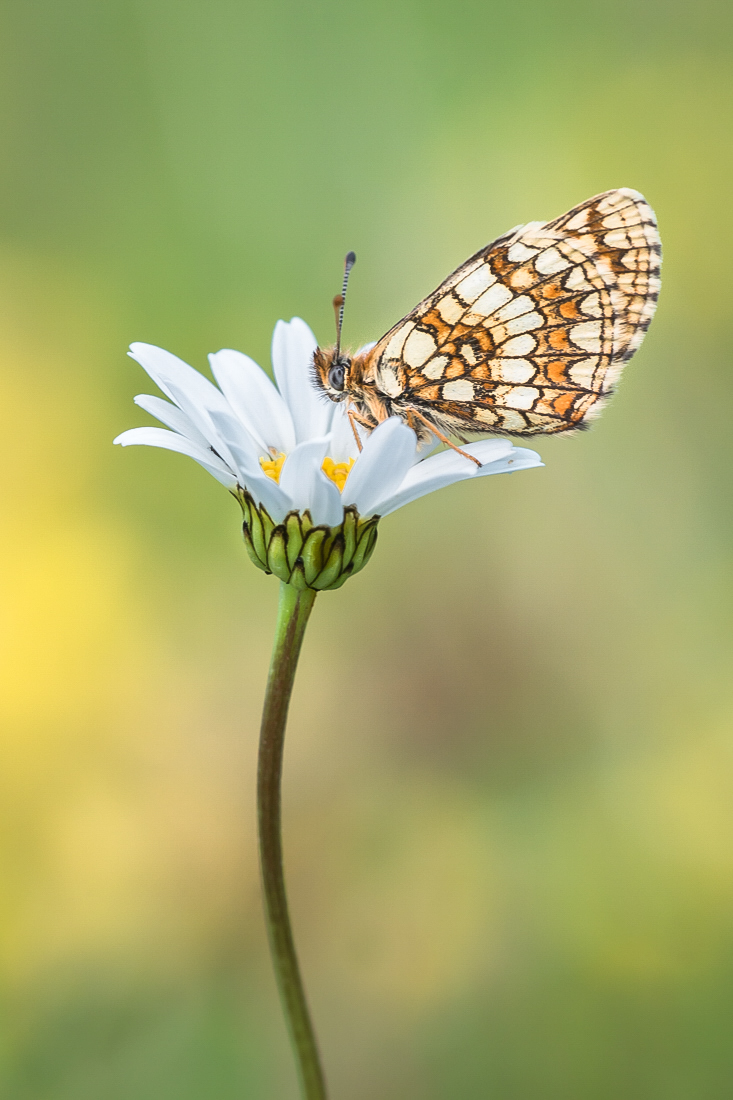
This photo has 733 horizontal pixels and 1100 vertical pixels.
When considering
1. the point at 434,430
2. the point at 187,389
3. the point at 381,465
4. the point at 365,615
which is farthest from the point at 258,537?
the point at 365,615

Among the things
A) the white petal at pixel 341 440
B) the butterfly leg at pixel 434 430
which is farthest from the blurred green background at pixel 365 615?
the butterfly leg at pixel 434 430

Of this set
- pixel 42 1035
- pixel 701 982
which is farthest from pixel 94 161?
pixel 701 982

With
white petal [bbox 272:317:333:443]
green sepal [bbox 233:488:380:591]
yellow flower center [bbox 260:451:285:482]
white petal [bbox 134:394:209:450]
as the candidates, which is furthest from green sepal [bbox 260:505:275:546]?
white petal [bbox 272:317:333:443]

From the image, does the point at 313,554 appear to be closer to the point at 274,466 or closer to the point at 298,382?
the point at 274,466

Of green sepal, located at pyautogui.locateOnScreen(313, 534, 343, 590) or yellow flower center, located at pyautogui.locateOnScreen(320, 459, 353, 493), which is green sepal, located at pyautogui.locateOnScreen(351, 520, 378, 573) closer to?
green sepal, located at pyautogui.locateOnScreen(313, 534, 343, 590)

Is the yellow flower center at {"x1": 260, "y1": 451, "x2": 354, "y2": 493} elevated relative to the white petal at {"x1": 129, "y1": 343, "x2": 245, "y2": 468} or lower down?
lower down

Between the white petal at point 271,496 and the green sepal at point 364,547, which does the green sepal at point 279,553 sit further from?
the green sepal at point 364,547
